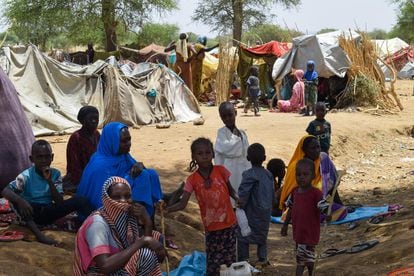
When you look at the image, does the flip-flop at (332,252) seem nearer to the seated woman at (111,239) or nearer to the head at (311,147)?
the head at (311,147)

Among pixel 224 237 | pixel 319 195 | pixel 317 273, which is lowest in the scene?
pixel 317 273

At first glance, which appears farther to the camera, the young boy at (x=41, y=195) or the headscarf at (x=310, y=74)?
the headscarf at (x=310, y=74)

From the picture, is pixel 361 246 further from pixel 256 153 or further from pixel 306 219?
pixel 256 153

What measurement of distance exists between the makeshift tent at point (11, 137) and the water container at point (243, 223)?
2.20 metres

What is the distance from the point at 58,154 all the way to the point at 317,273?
5926 millimetres

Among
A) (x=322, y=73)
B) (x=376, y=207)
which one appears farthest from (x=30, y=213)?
(x=322, y=73)

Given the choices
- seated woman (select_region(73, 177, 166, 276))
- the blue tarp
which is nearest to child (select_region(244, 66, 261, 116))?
the blue tarp

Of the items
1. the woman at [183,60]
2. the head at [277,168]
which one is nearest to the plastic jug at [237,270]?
the head at [277,168]

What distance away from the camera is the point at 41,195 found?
457cm

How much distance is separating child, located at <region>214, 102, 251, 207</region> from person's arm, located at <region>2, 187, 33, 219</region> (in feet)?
5.74

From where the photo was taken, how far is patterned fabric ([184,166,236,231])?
4.32 metres

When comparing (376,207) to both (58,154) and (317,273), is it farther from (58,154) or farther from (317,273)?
(58,154)

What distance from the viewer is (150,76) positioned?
1370cm

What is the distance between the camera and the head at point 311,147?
563 centimetres
